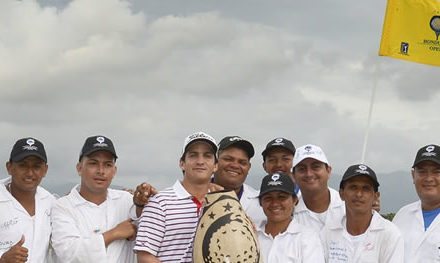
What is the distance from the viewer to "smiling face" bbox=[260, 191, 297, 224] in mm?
7531

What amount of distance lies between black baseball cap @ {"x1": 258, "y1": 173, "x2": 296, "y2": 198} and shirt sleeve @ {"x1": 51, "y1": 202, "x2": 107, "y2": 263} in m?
1.93

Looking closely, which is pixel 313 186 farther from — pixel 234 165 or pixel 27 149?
pixel 27 149

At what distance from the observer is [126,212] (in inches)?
313

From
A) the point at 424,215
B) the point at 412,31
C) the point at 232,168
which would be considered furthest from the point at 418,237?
the point at 412,31

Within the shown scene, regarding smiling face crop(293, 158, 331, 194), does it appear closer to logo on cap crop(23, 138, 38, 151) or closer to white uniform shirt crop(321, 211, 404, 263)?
white uniform shirt crop(321, 211, 404, 263)

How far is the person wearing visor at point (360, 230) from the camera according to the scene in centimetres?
728

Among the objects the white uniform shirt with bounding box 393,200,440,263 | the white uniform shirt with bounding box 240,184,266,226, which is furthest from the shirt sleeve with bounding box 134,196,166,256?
the white uniform shirt with bounding box 393,200,440,263

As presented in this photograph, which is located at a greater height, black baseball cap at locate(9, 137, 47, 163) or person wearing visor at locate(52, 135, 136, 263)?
black baseball cap at locate(9, 137, 47, 163)

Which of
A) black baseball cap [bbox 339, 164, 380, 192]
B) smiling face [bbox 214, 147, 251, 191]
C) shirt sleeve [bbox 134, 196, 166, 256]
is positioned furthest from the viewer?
smiling face [bbox 214, 147, 251, 191]

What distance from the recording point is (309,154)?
866cm

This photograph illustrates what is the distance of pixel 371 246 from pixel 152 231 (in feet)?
8.10

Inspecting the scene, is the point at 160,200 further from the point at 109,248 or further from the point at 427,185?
the point at 427,185

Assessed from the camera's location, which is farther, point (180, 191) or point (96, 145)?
point (96, 145)

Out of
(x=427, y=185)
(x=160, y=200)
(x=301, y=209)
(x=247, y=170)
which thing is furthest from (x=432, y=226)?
(x=160, y=200)
